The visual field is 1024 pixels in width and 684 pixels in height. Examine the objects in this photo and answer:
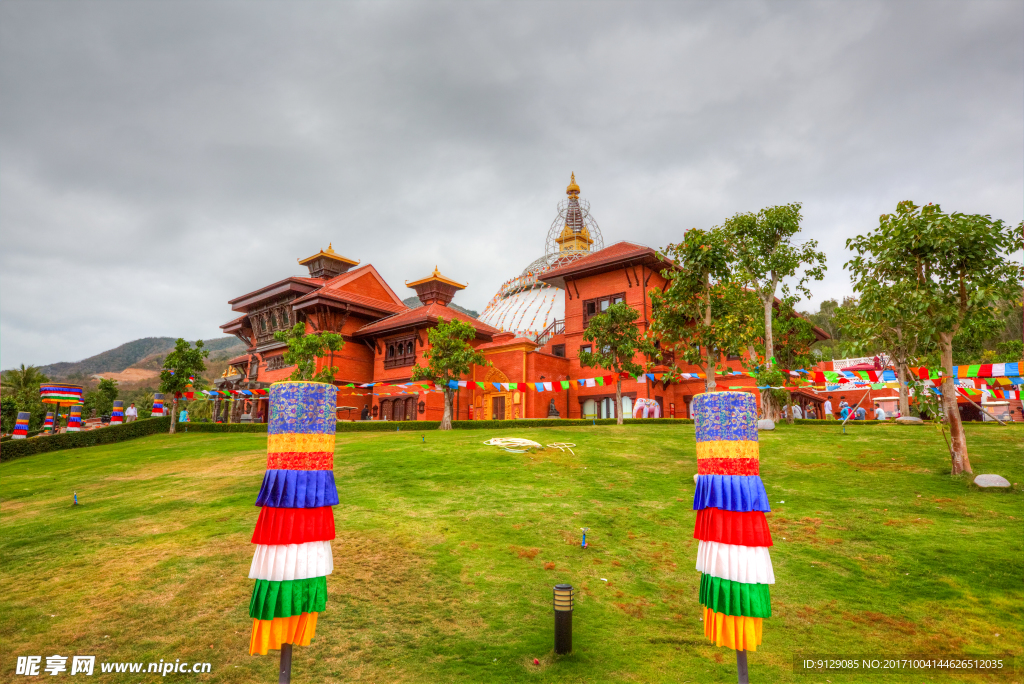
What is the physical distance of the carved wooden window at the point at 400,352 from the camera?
3512 centimetres

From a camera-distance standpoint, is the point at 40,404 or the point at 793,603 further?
the point at 40,404

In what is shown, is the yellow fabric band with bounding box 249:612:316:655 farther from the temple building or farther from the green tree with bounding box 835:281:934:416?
the temple building

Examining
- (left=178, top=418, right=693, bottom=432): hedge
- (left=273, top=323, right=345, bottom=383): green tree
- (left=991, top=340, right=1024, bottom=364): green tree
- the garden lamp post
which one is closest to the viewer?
the garden lamp post

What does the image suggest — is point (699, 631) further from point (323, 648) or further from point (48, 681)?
point (48, 681)

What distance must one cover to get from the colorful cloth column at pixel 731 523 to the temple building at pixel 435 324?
945 inches

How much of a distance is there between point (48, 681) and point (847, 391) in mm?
47385

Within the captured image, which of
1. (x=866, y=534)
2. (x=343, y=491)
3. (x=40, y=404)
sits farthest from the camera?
(x=40, y=404)

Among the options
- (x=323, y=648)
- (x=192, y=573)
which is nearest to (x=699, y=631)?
(x=323, y=648)

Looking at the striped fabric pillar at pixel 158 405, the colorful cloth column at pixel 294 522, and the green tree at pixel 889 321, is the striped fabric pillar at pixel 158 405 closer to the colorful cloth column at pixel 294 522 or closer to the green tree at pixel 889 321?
the colorful cloth column at pixel 294 522

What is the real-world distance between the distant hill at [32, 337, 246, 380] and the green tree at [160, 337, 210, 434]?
130500 millimetres

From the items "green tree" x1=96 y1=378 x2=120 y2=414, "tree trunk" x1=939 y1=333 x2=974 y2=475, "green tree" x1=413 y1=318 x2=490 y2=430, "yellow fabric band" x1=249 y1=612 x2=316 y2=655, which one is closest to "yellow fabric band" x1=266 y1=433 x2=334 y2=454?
→ "yellow fabric band" x1=249 y1=612 x2=316 y2=655

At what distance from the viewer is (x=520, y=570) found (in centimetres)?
899

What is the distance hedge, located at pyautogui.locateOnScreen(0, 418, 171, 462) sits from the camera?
24631mm

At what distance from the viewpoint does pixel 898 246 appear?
531 inches
